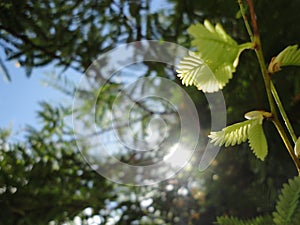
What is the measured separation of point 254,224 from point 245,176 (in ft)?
1.79

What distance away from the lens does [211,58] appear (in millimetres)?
182

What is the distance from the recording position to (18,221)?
0.64m

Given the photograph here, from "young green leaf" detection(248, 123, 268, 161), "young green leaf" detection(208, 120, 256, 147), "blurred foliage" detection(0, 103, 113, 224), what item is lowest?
"young green leaf" detection(248, 123, 268, 161)

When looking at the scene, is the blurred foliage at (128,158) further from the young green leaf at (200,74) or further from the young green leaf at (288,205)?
the young green leaf at (200,74)

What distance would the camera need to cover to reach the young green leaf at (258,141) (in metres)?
0.23

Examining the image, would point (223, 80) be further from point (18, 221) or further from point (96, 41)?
point (96, 41)

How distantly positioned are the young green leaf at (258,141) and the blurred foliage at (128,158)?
0.36 meters

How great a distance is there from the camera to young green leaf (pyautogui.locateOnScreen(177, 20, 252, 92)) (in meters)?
0.17

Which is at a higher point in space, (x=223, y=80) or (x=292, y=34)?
(x=292, y=34)

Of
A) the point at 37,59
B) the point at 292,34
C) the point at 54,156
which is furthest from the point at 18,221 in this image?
the point at 292,34

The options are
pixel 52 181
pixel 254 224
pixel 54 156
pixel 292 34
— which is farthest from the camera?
pixel 54 156

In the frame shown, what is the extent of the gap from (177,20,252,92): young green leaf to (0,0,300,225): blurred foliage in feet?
1.33

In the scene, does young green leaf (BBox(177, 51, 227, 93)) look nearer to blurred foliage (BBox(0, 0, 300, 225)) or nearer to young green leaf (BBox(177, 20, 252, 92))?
young green leaf (BBox(177, 20, 252, 92))

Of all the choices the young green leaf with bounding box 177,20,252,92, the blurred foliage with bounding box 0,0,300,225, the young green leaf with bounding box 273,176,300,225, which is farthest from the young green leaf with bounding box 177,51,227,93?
the blurred foliage with bounding box 0,0,300,225
